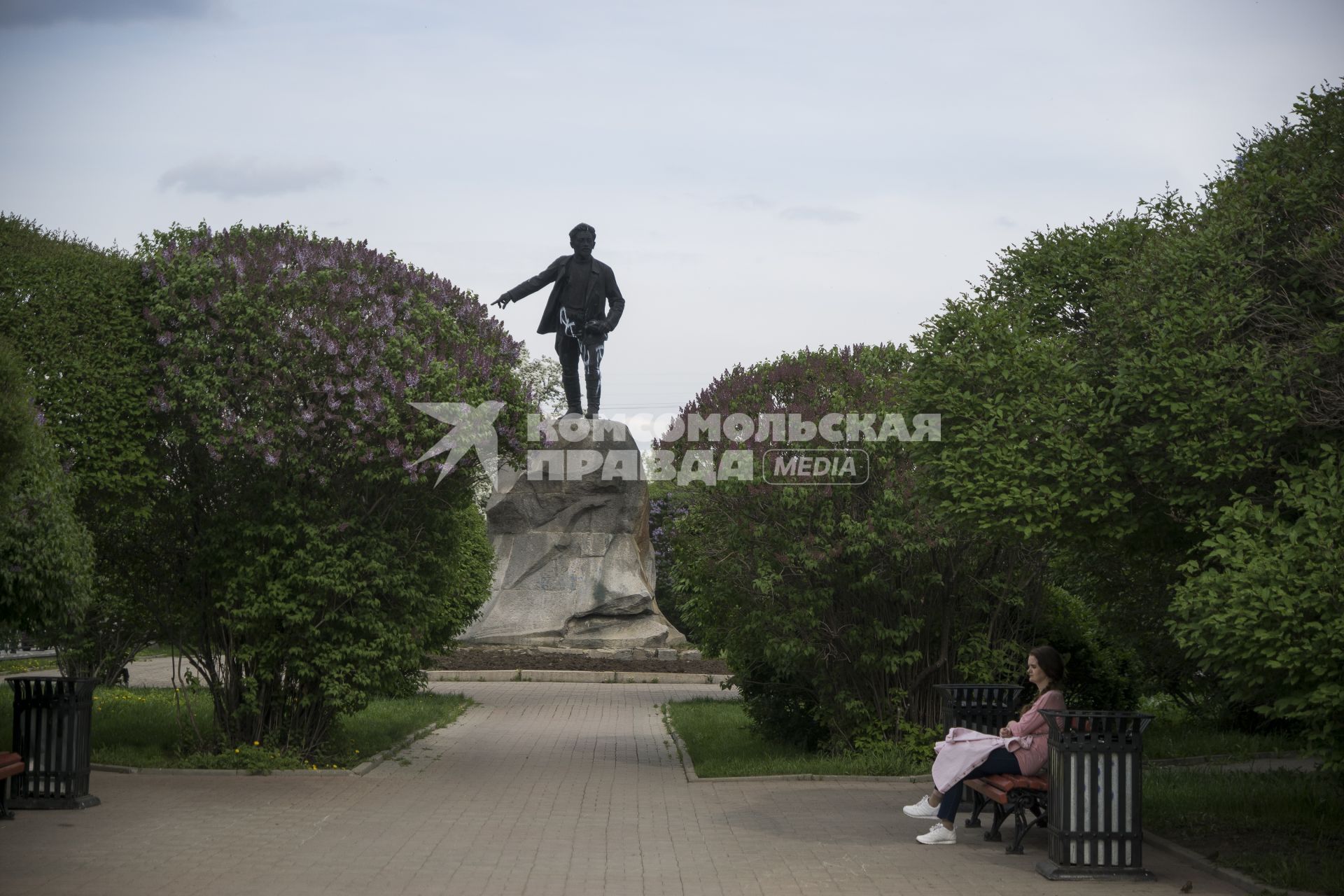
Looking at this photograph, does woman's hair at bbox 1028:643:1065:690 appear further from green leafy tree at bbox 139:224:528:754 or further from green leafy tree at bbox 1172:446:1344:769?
green leafy tree at bbox 139:224:528:754

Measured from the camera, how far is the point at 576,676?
74.8 feet

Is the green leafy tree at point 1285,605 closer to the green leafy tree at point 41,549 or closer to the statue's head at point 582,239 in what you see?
the green leafy tree at point 41,549

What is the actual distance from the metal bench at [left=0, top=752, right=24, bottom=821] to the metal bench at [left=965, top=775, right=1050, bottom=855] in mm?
6015

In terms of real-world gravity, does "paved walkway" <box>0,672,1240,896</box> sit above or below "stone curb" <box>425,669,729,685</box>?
above

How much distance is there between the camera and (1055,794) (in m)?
7.66

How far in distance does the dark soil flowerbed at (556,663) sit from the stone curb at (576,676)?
156 millimetres

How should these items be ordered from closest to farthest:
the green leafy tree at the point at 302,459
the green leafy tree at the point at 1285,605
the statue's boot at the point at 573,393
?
1. the green leafy tree at the point at 1285,605
2. the green leafy tree at the point at 302,459
3. the statue's boot at the point at 573,393

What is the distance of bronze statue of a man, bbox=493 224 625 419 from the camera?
1866 centimetres

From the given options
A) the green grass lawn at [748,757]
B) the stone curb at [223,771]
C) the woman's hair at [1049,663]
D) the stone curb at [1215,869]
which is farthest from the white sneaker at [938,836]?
the stone curb at [223,771]

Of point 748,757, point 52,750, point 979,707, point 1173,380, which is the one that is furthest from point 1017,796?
point 52,750

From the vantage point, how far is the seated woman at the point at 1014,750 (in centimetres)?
834

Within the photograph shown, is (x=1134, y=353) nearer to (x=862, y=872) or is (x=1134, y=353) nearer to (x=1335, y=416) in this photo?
(x=1335, y=416)

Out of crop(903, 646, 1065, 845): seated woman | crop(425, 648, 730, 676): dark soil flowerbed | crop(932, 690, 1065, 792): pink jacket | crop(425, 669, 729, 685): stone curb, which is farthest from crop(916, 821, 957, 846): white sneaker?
crop(425, 648, 730, 676): dark soil flowerbed

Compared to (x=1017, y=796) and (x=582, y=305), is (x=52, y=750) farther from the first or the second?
(x=582, y=305)
